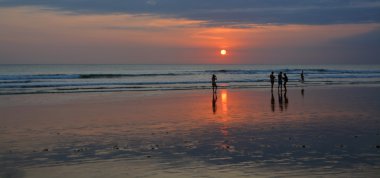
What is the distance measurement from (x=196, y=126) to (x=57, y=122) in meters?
5.53

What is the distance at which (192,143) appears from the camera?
13164 mm

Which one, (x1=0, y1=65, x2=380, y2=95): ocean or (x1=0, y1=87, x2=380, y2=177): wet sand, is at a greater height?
(x1=0, y1=65, x2=380, y2=95): ocean

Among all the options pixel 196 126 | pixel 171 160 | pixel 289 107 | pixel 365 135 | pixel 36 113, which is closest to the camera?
pixel 171 160

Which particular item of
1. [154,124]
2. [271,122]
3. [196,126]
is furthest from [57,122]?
[271,122]

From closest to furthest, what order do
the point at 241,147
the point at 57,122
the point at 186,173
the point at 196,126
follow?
the point at 186,173
the point at 241,147
the point at 196,126
the point at 57,122

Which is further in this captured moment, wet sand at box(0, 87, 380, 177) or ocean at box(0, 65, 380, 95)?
ocean at box(0, 65, 380, 95)

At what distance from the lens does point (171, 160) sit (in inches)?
436

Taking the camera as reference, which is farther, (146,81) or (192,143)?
(146,81)

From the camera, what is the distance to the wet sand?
10.2 meters

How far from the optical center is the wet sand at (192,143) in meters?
10.2

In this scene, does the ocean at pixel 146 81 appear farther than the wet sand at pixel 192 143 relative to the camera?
Yes

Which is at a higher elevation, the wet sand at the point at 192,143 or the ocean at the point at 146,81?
the ocean at the point at 146,81

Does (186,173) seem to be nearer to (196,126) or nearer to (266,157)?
(266,157)

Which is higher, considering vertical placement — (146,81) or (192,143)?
(146,81)
